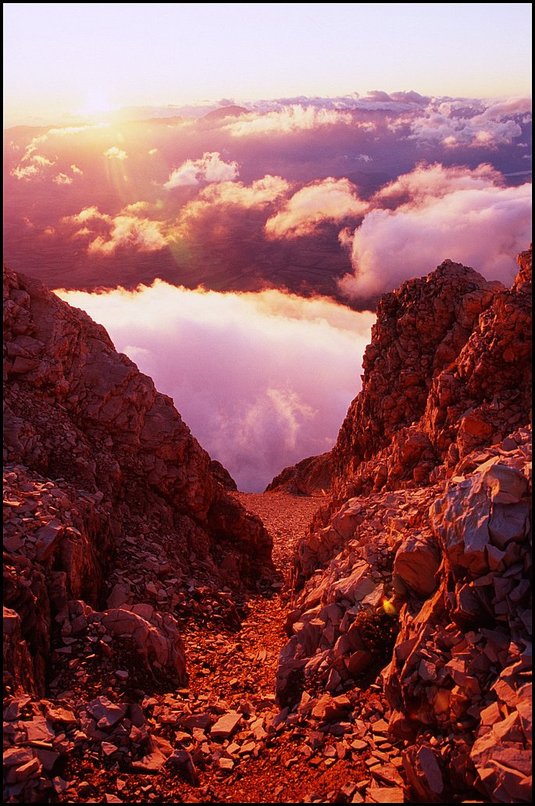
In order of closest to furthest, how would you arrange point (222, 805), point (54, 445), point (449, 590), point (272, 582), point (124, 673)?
1. point (222, 805)
2. point (449, 590)
3. point (124, 673)
4. point (54, 445)
5. point (272, 582)

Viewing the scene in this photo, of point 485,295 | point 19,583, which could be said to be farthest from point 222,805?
point 485,295

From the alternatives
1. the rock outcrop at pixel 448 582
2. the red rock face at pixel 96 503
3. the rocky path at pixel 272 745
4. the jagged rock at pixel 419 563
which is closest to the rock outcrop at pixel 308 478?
the red rock face at pixel 96 503

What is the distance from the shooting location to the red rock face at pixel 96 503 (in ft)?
44.6

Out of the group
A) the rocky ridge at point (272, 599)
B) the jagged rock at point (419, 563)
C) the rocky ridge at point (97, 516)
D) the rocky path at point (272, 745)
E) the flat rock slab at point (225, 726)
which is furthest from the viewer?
the rocky ridge at point (97, 516)

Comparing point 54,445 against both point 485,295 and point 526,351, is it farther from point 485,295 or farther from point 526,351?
point 485,295

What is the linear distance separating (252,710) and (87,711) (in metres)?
3.35

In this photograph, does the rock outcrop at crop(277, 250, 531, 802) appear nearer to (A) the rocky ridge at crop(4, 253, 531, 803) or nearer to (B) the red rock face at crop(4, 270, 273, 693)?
(A) the rocky ridge at crop(4, 253, 531, 803)

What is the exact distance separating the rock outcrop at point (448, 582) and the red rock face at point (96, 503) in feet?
12.8

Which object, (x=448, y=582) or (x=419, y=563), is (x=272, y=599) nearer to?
(x=419, y=563)

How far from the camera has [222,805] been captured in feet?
31.6

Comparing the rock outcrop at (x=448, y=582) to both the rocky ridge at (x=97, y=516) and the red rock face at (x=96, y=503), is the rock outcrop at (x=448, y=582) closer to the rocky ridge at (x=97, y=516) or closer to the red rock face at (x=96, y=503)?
the rocky ridge at (x=97, y=516)

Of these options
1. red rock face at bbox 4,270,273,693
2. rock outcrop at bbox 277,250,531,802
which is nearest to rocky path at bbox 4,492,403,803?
rock outcrop at bbox 277,250,531,802

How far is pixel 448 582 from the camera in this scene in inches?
407

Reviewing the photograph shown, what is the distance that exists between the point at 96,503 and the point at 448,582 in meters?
11.2
